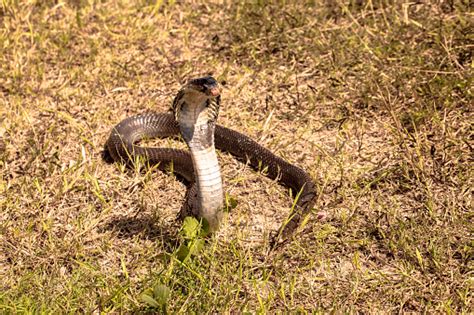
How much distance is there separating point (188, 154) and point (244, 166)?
1.38 feet

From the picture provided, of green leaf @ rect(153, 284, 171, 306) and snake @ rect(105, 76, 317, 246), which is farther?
snake @ rect(105, 76, 317, 246)

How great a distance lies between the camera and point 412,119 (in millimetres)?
5223

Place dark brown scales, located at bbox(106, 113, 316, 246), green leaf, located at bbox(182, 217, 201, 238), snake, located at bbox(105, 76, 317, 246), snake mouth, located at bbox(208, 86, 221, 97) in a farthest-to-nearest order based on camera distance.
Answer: dark brown scales, located at bbox(106, 113, 316, 246) → green leaf, located at bbox(182, 217, 201, 238) → snake, located at bbox(105, 76, 317, 246) → snake mouth, located at bbox(208, 86, 221, 97)

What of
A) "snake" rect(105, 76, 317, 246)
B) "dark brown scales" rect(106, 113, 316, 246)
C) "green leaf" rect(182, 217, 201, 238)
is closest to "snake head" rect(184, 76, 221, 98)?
"snake" rect(105, 76, 317, 246)

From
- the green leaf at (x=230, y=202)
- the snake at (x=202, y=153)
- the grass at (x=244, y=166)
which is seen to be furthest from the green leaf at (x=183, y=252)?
the green leaf at (x=230, y=202)

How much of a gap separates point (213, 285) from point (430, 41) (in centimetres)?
321

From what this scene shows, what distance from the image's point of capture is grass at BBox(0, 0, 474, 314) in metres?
3.93

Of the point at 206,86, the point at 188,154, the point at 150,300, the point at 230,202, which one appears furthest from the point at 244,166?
the point at 150,300

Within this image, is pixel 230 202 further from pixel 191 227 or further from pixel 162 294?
pixel 162 294

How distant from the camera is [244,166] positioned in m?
5.22

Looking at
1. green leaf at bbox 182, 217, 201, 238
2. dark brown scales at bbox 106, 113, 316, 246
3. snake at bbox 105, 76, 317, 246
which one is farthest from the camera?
dark brown scales at bbox 106, 113, 316, 246

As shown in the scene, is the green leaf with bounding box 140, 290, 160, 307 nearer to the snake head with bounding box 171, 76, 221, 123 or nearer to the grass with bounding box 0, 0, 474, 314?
the grass with bounding box 0, 0, 474, 314

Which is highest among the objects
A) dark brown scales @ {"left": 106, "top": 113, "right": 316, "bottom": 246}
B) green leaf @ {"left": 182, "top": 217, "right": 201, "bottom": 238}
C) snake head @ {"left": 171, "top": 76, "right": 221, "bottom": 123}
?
snake head @ {"left": 171, "top": 76, "right": 221, "bottom": 123}

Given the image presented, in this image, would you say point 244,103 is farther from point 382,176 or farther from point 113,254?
point 113,254
